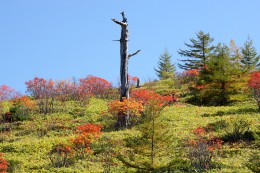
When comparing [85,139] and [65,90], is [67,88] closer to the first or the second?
[65,90]

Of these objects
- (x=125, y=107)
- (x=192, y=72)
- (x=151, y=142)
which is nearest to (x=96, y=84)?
(x=192, y=72)

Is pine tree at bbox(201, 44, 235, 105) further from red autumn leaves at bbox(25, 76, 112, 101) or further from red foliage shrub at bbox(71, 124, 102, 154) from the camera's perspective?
red foliage shrub at bbox(71, 124, 102, 154)

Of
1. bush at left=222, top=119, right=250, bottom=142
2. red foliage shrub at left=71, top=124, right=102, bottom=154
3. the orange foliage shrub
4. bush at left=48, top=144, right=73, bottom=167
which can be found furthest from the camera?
the orange foliage shrub

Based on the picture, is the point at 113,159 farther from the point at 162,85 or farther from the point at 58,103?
the point at 162,85

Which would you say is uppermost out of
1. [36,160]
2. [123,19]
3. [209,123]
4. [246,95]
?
[123,19]

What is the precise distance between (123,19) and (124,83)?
15.7 ft

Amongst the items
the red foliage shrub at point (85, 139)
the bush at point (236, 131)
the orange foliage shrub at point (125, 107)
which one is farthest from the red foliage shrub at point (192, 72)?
the red foliage shrub at point (85, 139)

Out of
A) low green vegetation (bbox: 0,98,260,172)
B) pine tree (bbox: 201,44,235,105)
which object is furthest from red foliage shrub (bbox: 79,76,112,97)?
pine tree (bbox: 201,44,235,105)

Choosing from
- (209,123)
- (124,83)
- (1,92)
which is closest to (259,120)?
(209,123)

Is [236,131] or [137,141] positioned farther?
[236,131]

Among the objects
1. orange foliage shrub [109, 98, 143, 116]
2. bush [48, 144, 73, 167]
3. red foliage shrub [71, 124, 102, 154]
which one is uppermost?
orange foliage shrub [109, 98, 143, 116]

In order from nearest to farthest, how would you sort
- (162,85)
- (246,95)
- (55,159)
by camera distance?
(55,159) < (246,95) < (162,85)

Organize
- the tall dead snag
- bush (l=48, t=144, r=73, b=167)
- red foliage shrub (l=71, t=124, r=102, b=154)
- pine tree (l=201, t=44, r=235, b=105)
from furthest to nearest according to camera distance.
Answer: pine tree (l=201, t=44, r=235, b=105) < the tall dead snag < red foliage shrub (l=71, t=124, r=102, b=154) < bush (l=48, t=144, r=73, b=167)

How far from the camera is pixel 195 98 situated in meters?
36.6
